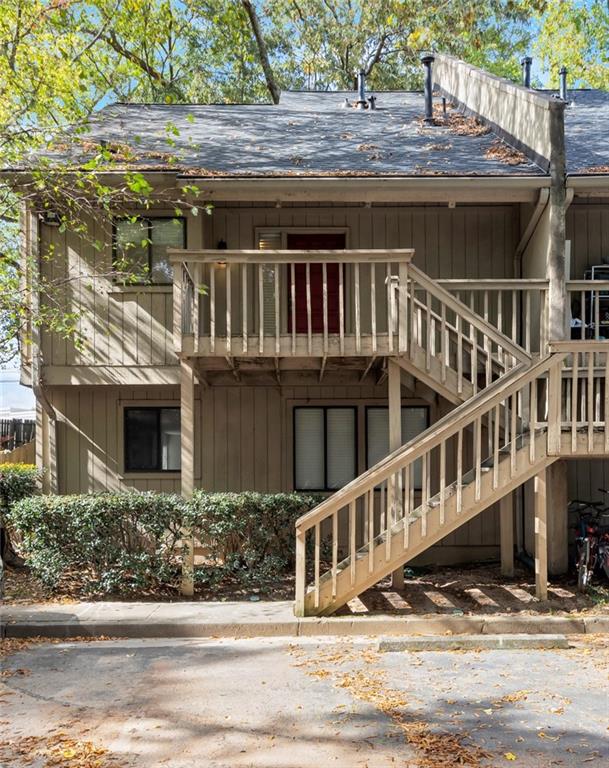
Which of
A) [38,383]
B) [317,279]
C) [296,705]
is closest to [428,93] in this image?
[317,279]

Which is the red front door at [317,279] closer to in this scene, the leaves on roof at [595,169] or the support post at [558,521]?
the leaves on roof at [595,169]

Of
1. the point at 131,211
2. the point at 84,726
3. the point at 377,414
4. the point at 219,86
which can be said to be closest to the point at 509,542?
the point at 377,414

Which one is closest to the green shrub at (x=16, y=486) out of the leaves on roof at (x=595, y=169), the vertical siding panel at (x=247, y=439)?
the vertical siding panel at (x=247, y=439)

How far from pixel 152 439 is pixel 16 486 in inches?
79.1

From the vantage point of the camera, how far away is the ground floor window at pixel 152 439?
10.7 metres

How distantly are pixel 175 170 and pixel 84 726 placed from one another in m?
6.70

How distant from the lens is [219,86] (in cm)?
2431

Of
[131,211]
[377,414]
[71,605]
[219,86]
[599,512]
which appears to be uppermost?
[219,86]

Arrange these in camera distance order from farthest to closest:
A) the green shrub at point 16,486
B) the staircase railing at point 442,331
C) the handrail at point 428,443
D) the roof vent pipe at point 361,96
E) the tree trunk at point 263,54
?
the tree trunk at point 263,54
the roof vent pipe at point 361,96
the green shrub at point 16,486
the staircase railing at point 442,331
the handrail at point 428,443

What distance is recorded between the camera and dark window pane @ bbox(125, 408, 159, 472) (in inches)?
420

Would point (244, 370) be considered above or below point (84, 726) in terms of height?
above

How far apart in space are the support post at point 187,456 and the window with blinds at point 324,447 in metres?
2.46

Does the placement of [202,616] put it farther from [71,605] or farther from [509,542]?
[509,542]

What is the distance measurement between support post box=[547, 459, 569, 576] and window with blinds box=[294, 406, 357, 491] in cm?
287
